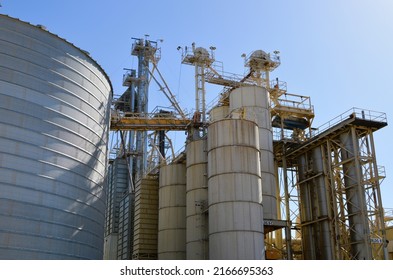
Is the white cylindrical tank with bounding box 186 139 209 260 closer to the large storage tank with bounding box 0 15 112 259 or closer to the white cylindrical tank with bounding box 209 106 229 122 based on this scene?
the white cylindrical tank with bounding box 209 106 229 122

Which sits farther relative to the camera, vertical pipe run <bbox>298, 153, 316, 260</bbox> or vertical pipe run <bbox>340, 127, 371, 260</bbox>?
vertical pipe run <bbox>298, 153, 316, 260</bbox>

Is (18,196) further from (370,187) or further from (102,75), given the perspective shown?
(370,187)

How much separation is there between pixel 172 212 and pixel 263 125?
952 centimetres

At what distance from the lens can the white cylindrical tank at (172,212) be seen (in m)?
36.2

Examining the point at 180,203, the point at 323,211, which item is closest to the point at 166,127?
the point at 180,203

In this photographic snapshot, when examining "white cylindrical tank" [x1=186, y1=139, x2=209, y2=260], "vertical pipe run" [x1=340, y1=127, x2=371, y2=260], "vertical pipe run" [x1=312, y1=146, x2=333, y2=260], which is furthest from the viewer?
"vertical pipe run" [x1=312, y1=146, x2=333, y2=260]

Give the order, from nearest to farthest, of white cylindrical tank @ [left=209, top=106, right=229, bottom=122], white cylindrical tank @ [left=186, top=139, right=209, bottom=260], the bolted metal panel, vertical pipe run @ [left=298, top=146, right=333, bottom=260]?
white cylindrical tank @ [left=186, top=139, right=209, bottom=260], vertical pipe run @ [left=298, top=146, right=333, bottom=260], the bolted metal panel, white cylindrical tank @ [left=209, top=106, right=229, bottom=122]

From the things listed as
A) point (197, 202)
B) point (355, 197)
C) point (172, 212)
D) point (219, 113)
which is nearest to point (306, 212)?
point (355, 197)

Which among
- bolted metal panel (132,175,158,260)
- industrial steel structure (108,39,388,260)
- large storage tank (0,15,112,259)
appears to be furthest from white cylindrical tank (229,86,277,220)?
large storage tank (0,15,112,259)

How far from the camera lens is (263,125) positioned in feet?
116

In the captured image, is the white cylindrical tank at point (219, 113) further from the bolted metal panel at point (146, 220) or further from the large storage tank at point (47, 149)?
the large storage tank at point (47, 149)

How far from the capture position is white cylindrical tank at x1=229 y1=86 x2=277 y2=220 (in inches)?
1300

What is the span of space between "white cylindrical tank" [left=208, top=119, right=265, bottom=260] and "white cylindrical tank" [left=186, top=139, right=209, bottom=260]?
298 cm

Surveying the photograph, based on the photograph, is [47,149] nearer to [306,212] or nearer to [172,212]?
[172,212]
